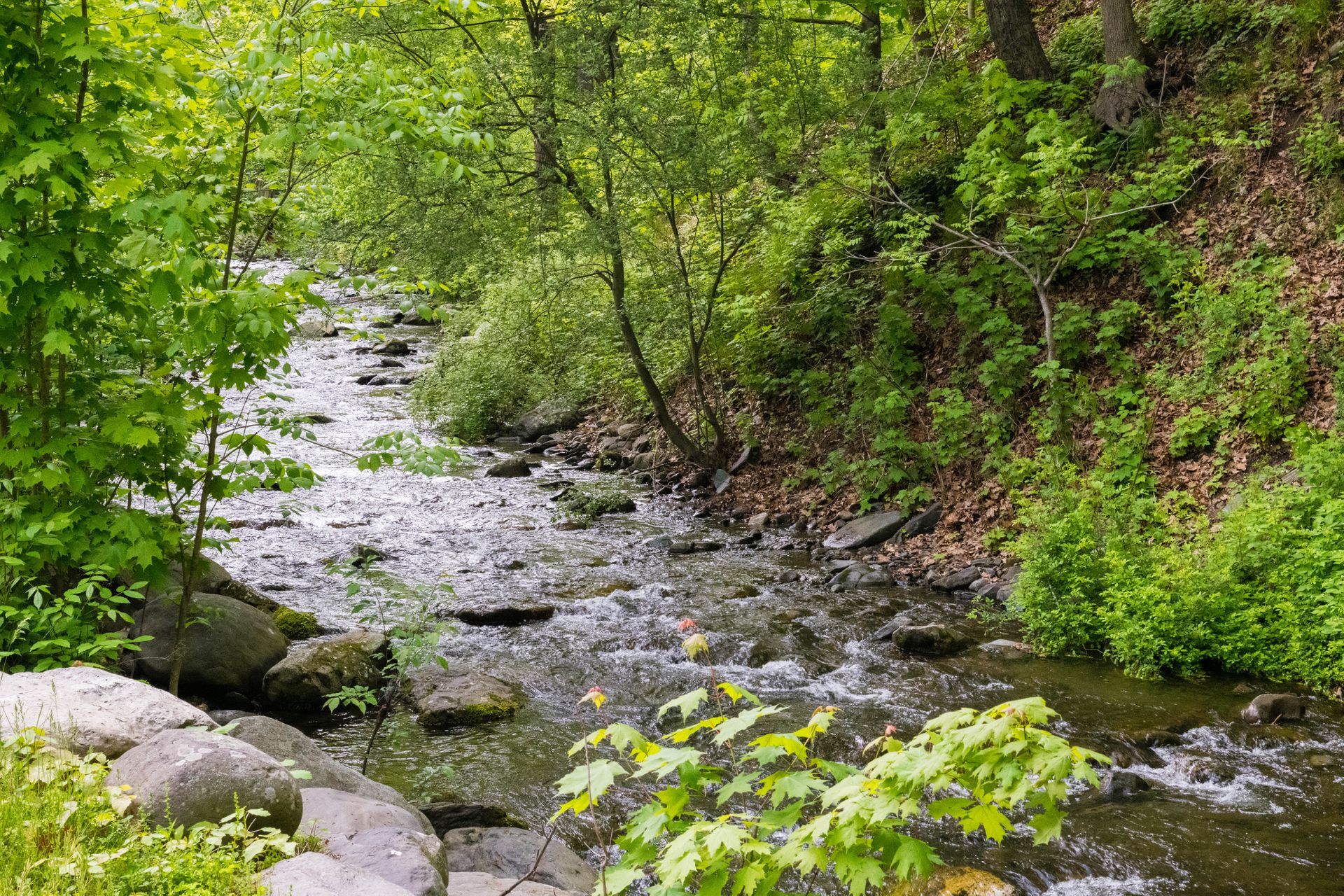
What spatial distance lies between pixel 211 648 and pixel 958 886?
5314 millimetres

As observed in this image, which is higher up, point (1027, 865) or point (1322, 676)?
point (1322, 676)

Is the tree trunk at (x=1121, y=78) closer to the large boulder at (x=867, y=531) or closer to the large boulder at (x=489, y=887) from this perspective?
the large boulder at (x=867, y=531)

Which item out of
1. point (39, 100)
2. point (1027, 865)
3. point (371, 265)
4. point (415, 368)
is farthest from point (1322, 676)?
point (415, 368)

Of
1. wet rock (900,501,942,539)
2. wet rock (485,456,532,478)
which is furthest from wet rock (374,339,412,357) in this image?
wet rock (900,501,942,539)

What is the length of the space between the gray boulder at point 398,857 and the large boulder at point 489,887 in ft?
0.77

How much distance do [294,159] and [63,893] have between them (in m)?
4.00

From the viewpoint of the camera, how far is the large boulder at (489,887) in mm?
3832

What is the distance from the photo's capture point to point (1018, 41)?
12.1m

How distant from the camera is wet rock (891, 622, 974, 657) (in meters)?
8.02

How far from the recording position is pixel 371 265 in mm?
12516

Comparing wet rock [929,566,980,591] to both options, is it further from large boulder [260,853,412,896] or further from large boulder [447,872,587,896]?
large boulder [260,853,412,896]

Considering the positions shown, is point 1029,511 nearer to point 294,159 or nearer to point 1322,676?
point 1322,676

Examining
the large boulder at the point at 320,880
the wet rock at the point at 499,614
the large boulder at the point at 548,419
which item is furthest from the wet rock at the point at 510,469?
the large boulder at the point at 320,880

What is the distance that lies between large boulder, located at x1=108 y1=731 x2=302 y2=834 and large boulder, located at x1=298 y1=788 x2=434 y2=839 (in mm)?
262
